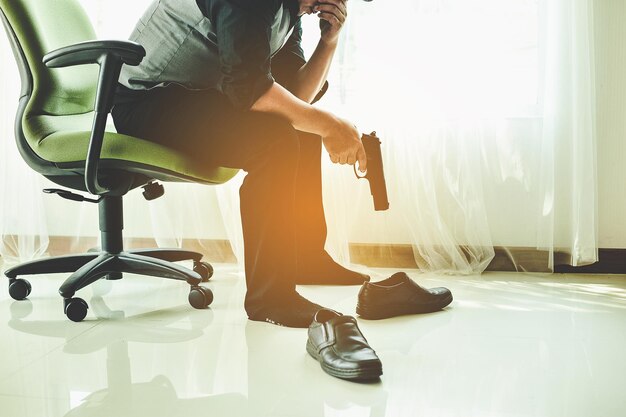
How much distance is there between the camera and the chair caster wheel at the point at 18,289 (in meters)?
1.87

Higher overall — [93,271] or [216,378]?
[93,271]

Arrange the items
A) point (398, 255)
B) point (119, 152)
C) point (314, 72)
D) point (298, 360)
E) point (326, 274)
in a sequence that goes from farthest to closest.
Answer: point (398, 255), point (326, 274), point (314, 72), point (119, 152), point (298, 360)

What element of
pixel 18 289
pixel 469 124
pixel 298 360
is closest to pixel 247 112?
pixel 298 360

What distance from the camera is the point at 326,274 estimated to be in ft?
6.76

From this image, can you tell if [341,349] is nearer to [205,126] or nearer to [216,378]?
[216,378]

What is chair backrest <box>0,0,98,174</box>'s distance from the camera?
65.2 inches

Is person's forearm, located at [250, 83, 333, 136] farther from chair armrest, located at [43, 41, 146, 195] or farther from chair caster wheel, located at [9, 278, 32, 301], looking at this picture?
chair caster wheel, located at [9, 278, 32, 301]

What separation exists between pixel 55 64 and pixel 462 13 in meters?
1.34

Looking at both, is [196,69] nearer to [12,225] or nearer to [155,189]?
[155,189]

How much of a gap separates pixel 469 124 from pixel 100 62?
4.20 feet

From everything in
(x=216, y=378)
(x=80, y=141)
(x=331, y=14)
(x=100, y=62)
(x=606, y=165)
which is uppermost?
(x=331, y=14)

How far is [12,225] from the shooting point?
251 cm

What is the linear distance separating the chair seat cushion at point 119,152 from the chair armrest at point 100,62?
5 centimetres

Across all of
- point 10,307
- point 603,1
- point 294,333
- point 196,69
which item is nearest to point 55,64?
point 196,69
